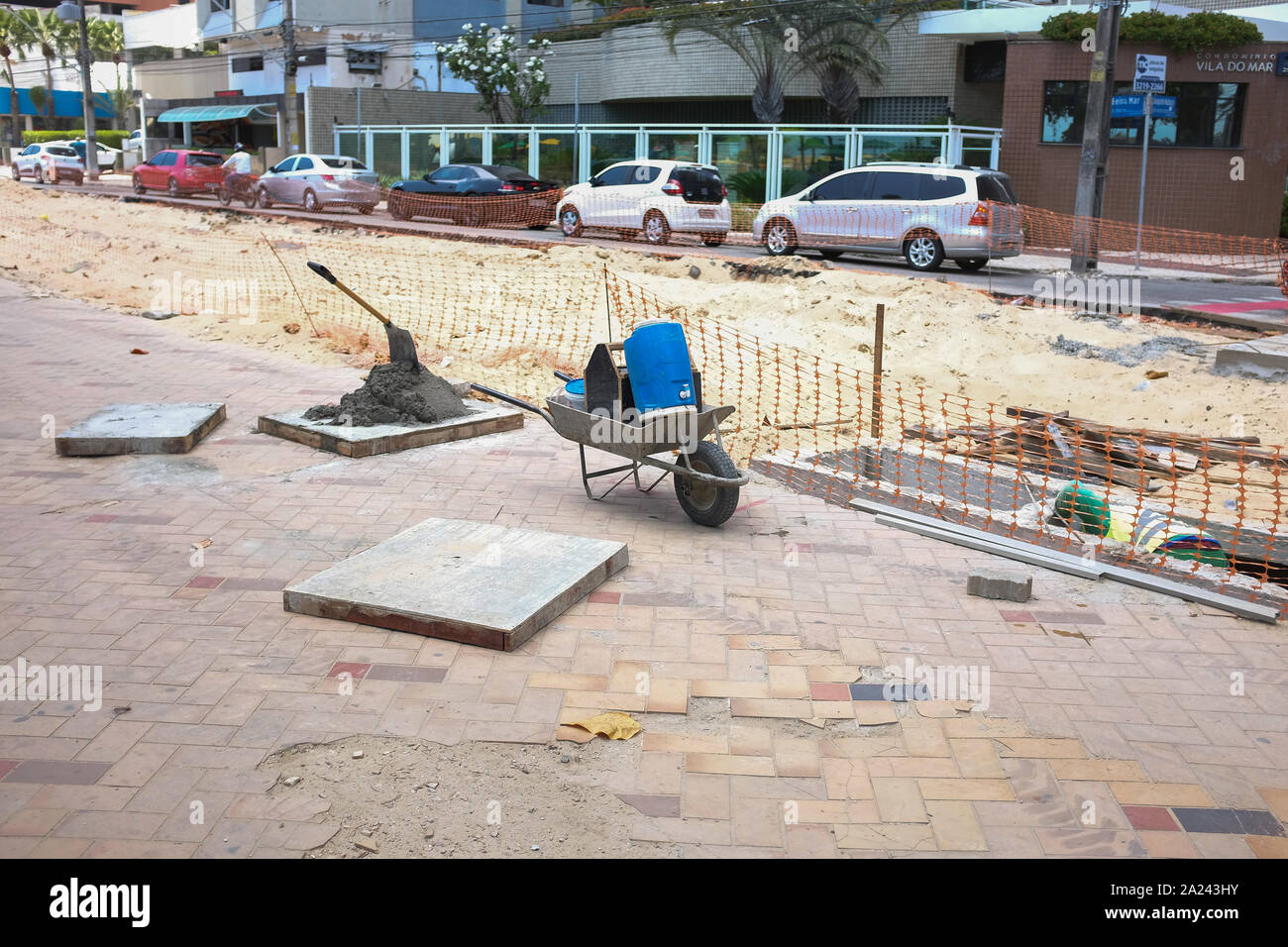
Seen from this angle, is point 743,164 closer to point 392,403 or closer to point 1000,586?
point 392,403

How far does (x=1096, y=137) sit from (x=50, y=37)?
241ft

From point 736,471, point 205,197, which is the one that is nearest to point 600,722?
point 736,471

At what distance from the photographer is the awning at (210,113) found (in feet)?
159

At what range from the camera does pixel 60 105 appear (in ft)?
242

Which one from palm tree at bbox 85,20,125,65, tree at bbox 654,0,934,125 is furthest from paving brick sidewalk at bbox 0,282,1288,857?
palm tree at bbox 85,20,125,65

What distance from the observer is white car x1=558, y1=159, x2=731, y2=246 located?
22.5 metres

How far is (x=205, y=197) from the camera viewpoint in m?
35.8

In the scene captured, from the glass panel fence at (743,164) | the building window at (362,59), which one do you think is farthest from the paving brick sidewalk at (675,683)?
the building window at (362,59)

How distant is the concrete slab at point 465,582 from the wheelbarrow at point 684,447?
831mm

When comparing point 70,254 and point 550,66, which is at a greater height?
point 550,66

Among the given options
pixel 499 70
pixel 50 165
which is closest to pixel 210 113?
pixel 50 165

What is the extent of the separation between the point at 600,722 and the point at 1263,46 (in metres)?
26.9

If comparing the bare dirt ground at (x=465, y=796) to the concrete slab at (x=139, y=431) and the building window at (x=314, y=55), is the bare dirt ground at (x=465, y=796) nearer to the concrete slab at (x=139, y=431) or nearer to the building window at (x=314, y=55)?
the concrete slab at (x=139, y=431)

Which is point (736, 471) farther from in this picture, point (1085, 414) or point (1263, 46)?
point (1263, 46)
